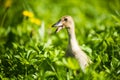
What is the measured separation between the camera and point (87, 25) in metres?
7.29

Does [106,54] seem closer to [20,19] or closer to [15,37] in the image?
[15,37]

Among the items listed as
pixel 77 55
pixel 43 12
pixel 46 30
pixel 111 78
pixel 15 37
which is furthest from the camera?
pixel 43 12

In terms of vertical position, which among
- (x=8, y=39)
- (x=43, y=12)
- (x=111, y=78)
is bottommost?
(x=111, y=78)

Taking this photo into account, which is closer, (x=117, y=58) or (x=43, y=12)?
(x=117, y=58)

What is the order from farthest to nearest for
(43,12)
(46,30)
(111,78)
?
(43,12)
(46,30)
(111,78)

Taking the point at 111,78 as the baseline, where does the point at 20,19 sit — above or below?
above

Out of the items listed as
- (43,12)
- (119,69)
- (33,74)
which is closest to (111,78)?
(119,69)

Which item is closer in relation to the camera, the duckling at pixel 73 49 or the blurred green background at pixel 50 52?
the blurred green background at pixel 50 52

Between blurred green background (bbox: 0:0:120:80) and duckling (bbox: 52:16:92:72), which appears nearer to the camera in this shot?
blurred green background (bbox: 0:0:120:80)

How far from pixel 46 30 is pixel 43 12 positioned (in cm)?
123

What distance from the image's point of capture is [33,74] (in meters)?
4.53

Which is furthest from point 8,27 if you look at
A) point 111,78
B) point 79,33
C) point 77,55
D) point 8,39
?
point 111,78

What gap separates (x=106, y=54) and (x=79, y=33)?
2.26 meters

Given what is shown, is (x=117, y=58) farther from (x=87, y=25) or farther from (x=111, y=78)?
(x=87, y=25)
